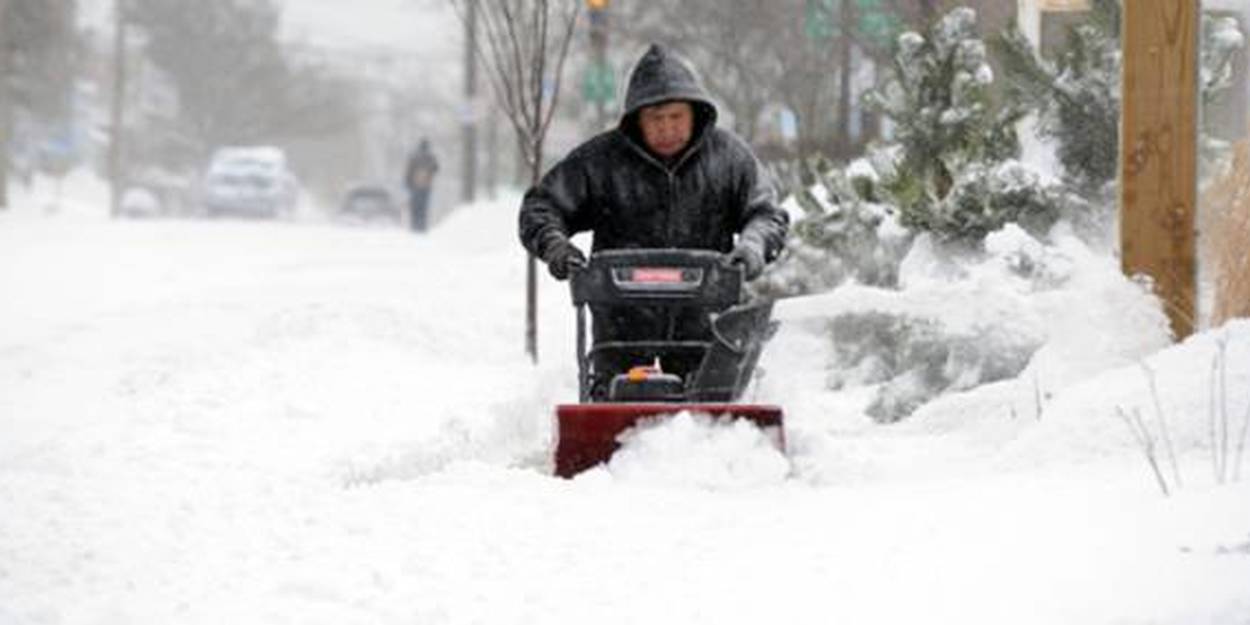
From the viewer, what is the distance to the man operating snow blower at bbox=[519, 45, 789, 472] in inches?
288

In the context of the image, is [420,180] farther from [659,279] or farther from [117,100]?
[659,279]

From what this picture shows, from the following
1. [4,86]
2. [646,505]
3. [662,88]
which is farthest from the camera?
[4,86]

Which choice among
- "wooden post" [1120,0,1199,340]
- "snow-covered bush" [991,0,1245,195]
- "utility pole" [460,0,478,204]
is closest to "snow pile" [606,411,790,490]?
"wooden post" [1120,0,1199,340]

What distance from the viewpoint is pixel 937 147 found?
1009cm

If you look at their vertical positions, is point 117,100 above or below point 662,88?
above

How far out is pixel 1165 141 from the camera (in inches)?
293

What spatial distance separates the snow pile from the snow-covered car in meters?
47.4

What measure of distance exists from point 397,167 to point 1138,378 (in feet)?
398

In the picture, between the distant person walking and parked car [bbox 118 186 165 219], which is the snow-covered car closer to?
parked car [bbox 118 186 165 219]

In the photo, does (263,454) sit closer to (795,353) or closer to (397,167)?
(795,353)

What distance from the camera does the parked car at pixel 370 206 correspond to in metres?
56.4

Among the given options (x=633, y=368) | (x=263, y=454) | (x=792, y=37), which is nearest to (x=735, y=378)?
(x=633, y=368)

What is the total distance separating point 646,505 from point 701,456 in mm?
432

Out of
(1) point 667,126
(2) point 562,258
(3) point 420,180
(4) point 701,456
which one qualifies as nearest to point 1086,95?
(1) point 667,126
